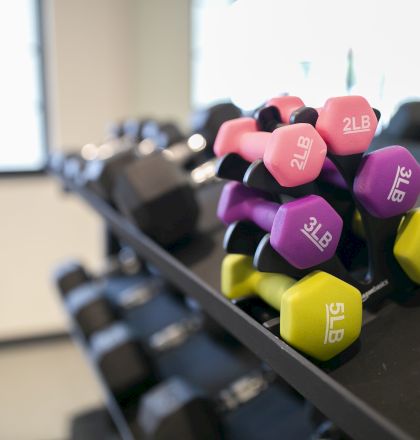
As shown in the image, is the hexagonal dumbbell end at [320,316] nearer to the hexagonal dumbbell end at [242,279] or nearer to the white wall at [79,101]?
the hexagonal dumbbell end at [242,279]

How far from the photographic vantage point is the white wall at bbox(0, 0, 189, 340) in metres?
2.49

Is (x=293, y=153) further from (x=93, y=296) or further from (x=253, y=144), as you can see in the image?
(x=93, y=296)

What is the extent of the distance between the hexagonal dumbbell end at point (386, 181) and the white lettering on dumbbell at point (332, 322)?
115 mm

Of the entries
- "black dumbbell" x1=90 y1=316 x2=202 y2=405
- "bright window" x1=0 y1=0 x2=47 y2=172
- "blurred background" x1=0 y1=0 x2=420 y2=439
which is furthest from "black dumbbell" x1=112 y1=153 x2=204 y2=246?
"bright window" x1=0 y1=0 x2=47 y2=172

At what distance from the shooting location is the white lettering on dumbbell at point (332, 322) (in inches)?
19.8

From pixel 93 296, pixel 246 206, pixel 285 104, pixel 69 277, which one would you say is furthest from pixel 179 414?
pixel 69 277

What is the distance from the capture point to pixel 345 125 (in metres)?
0.53

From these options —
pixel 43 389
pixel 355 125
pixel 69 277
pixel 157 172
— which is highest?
pixel 355 125

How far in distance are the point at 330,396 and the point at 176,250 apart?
45cm

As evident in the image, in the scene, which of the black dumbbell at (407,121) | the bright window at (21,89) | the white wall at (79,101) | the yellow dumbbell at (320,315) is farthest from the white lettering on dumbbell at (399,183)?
the bright window at (21,89)

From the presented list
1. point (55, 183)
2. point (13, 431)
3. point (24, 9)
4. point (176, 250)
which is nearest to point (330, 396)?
point (176, 250)

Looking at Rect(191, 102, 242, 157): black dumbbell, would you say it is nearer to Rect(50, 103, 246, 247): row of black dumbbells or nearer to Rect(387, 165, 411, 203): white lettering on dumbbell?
Rect(50, 103, 246, 247): row of black dumbbells

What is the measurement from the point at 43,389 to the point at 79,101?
4.28 ft

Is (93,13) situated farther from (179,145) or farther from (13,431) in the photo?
(13,431)
